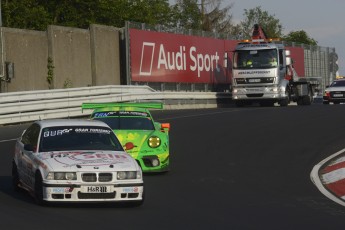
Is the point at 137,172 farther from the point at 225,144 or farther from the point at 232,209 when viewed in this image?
the point at 225,144

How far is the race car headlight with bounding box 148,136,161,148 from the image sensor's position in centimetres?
1681

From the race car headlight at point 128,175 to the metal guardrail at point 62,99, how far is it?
51.0 ft

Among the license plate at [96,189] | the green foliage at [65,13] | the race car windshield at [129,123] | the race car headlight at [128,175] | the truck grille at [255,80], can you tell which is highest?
the green foliage at [65,13]

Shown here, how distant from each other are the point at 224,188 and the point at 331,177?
7.41ft

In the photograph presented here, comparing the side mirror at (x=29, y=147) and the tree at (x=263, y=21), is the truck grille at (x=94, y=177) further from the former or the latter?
the tree at (x=263, y=21)

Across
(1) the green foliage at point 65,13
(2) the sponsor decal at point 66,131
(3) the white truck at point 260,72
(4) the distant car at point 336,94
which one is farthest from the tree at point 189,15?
(2) the sponsor decal at point 66,131

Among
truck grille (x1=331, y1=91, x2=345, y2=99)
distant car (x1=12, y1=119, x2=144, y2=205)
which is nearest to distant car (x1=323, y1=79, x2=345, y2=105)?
truck grille (x1=331, y1=91, x2=345, y2=99)

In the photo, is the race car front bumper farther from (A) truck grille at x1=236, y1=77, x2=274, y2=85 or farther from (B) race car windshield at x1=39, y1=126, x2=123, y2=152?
(A) truck grille at x1=236, y1=77, x2=274, y2=85

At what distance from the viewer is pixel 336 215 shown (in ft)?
41.4

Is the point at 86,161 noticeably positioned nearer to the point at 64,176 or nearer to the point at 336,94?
the point at 64,176

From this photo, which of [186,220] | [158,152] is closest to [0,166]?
[158,152]

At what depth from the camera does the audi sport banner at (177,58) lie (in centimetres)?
4241

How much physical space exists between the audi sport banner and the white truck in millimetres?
795

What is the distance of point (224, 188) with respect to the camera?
15469mm
